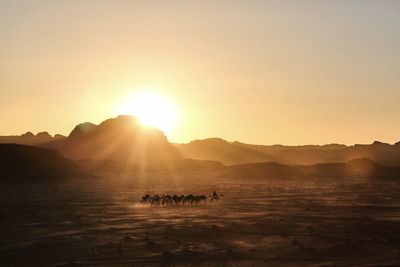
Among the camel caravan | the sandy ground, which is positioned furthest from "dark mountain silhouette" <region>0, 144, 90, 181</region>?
the sandy ground

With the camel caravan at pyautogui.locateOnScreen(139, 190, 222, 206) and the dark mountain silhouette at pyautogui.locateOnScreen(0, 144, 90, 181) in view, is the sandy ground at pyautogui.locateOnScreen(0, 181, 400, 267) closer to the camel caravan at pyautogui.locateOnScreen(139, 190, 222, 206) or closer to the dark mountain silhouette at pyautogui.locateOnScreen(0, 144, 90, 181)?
the camel caravan at pyautogui.locateOnScreen(139, 190, 222, 206)

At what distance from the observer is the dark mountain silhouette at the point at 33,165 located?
13225cm

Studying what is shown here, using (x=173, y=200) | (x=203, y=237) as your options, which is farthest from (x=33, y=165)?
(x=203, y=237)

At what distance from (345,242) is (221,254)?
27.0 feet

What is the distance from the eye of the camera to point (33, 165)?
143625 mm

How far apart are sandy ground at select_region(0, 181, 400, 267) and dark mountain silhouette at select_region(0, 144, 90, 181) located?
8592cm

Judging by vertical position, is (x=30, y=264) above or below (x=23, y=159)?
below

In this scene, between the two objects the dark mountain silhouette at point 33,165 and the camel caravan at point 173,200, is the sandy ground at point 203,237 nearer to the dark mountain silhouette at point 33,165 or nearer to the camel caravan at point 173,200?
the camel caravan at point 173,200

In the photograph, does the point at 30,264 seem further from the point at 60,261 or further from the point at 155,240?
the point at 155,240

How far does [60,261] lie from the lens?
79.4 feet

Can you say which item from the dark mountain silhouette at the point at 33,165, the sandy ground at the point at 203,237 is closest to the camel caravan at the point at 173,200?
the sandy ground at the point at 203,237

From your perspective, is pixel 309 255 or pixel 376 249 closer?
pixel 309 255

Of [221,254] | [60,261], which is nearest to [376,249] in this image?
[221,254]

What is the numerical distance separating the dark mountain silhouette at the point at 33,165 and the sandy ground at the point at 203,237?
85.9 m
